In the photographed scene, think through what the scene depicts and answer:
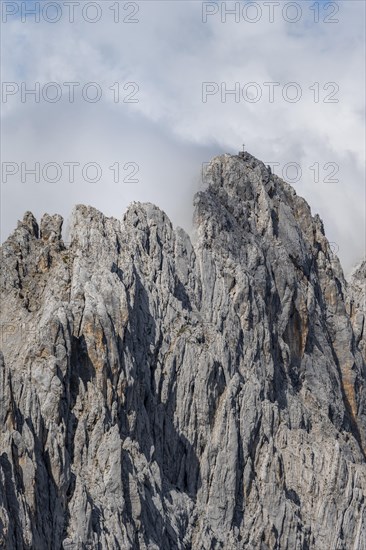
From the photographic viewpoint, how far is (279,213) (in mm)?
146500

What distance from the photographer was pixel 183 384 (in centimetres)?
12212

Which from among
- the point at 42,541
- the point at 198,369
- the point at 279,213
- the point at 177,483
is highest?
the point at 279,213

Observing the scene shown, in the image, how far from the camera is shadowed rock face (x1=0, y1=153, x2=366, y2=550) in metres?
105

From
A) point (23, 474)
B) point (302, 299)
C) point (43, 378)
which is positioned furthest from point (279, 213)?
point (23, 474)

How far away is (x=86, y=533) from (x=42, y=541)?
478 cm

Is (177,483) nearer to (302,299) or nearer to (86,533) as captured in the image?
(86,533)

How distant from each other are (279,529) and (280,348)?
1903 cm

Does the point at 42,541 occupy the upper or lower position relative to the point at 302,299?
lower

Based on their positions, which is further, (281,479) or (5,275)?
(281,479)

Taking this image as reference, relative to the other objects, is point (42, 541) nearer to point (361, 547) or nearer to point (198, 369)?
point (198, 369)

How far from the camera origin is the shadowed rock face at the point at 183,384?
105 meters

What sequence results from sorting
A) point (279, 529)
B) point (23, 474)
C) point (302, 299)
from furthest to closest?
point (302, 299), point (279, 529), point (23, 474)

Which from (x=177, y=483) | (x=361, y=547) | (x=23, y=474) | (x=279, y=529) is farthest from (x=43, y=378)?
(x=361, y=547)

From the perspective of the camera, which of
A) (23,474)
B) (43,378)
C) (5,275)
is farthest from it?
(5,275)
